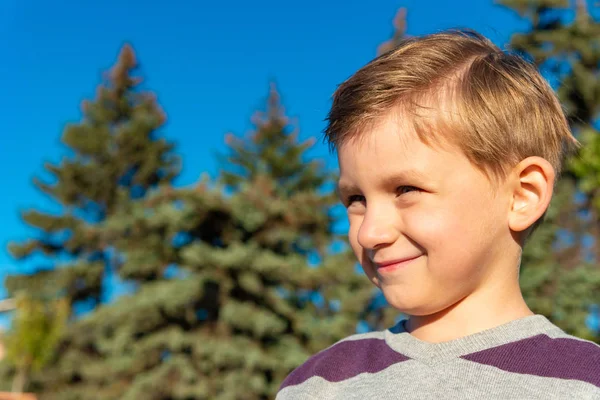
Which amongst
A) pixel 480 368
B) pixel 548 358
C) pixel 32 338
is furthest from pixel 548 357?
pixel 32 338

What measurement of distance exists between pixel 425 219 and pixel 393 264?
12 centimetres

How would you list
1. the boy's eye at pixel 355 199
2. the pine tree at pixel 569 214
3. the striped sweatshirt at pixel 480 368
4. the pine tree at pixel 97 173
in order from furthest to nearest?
the pine tree at pixel 97 173
the pine tree at pixel 569 214
the boy's eye at pixel 355 199
the striped sweatshirt at pixel 480 368

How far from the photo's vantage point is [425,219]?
3.72 feet

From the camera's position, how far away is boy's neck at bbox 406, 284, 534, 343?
47.0 inches

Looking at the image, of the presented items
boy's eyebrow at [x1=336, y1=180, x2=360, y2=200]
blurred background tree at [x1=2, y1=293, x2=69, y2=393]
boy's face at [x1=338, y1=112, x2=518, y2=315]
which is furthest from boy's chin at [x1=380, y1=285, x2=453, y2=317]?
blurred background tree at [x1=2, y1=293, x2=69, y2=393]

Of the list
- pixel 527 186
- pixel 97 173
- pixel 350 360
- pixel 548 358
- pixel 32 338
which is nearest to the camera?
pixel 548 358

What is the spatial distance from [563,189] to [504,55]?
12.0m

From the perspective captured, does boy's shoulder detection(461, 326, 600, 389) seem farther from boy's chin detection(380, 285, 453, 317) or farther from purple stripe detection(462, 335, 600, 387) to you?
boy's chin detection(380, 285, 453, 317)

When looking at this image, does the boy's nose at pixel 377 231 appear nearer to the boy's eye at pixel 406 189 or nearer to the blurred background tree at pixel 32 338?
the boy's eye at pixel 406 189

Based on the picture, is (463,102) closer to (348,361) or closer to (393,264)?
(393,264)

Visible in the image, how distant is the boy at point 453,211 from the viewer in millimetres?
1122

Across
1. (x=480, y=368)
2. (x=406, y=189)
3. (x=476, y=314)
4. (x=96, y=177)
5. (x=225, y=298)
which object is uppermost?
(x=96, y=177)

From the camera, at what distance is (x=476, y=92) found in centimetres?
119

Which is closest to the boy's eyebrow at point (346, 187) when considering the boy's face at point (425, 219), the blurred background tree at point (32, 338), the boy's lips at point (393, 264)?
the boy's face at point (425, 219)
